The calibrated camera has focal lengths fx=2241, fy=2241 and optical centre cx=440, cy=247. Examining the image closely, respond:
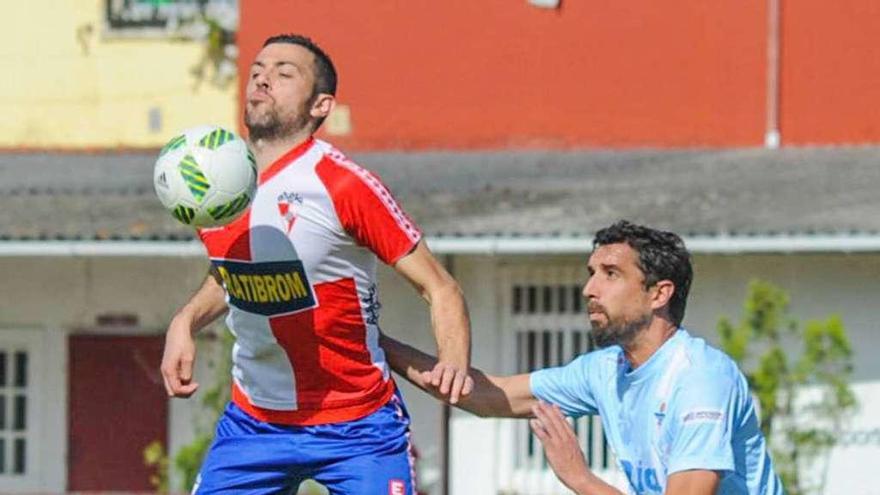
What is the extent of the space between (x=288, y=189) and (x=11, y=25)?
12.0 metres

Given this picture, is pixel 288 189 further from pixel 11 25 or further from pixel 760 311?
pixel 11 25

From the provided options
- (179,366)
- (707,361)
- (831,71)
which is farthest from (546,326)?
(707,361)

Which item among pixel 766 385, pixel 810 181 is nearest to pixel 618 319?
pixel 766 385

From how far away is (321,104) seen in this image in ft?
24.7

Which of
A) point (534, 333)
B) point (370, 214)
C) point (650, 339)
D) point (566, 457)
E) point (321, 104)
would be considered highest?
point (321, 104)

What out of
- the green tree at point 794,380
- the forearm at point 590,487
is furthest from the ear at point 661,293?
the green tree at point 794,380

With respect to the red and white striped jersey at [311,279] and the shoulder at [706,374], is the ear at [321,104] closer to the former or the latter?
the red and white striped jersey at [311,279]

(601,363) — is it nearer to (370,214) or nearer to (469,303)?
(370,214)

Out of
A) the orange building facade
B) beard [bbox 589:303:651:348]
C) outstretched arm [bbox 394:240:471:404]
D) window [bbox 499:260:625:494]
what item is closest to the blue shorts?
outstretched arm [bbox 394:240:471:404]

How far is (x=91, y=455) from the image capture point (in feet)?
60.6

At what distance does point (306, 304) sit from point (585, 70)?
1071 cm

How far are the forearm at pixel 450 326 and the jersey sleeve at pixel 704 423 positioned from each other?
729 millimetres

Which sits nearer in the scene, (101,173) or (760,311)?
(760,311)

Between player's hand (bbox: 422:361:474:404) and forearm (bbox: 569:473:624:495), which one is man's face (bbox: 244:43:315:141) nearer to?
player's hand (bbox: 422:361:474:404)
